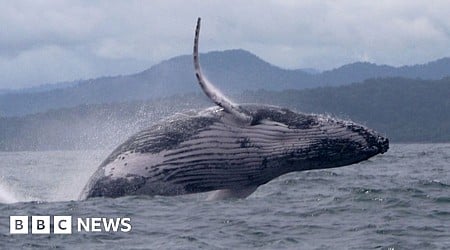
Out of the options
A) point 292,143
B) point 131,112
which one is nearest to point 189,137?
point 292,143

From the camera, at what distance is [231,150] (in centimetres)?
1251

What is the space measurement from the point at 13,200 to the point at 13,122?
18516cm

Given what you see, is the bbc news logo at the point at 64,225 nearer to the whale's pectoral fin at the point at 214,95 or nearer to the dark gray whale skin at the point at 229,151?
Answer: the dark gray whale skin at the point at 229,151

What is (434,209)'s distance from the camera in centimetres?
1356

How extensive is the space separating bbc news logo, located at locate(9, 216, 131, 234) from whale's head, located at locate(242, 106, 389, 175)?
244 centimetres

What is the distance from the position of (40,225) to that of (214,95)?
2.97 m

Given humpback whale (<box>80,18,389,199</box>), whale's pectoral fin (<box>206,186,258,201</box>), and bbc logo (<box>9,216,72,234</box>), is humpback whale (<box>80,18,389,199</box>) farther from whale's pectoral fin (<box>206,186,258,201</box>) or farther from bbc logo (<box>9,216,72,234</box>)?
bbc logo (<box>9,216,72,234</box>)

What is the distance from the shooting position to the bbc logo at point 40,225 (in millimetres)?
11250

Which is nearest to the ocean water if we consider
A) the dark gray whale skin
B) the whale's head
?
the dark gray whale skin

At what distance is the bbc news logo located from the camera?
11.2 meters

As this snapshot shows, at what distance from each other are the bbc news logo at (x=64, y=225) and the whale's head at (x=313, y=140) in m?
2.44

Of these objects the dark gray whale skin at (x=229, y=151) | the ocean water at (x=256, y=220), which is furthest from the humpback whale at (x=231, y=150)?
the ocean water at (x=256, y=220)

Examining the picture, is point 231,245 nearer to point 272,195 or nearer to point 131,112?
point 272,195

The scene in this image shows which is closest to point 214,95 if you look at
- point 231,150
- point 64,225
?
point 231,150
